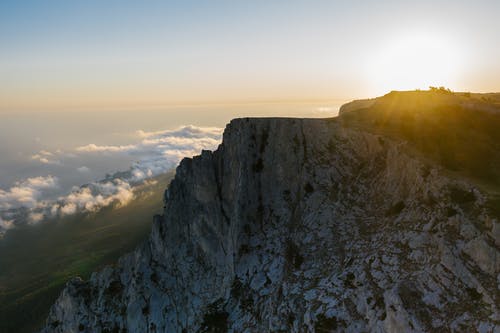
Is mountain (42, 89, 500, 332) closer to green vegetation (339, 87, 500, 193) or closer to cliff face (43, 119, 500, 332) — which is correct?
cliff face (43, 119, 500, 332)

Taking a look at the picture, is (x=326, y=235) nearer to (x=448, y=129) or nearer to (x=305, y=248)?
(x=305, y=248)

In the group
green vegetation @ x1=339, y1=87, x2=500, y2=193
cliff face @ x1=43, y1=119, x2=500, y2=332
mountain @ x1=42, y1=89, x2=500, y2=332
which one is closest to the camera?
cliff face @ x1=43, y1=119, x2=500, y2=332

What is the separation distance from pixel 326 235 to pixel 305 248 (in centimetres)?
426

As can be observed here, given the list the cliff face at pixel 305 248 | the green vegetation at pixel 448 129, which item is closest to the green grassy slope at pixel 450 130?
the green vegetation at pixel 448 129

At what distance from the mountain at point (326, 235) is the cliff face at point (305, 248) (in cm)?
21

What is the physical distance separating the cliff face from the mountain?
21 centimetres

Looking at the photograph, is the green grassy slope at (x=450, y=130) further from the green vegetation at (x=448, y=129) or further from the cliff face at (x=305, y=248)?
the cliff face at (x=305, y=248)

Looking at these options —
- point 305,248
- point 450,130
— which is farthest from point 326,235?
point 450,130

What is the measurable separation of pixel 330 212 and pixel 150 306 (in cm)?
4641

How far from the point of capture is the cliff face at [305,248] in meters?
36.0

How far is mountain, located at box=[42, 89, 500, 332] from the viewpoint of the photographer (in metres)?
36.5

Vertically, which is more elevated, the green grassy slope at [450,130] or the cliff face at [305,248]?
the green grassy slope at [450,130]

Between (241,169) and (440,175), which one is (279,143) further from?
(440,175)

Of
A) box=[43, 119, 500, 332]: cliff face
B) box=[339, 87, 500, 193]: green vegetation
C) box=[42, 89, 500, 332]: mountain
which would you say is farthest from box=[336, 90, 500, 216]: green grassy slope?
box=[43, 119, 500, 332]: cliff face
